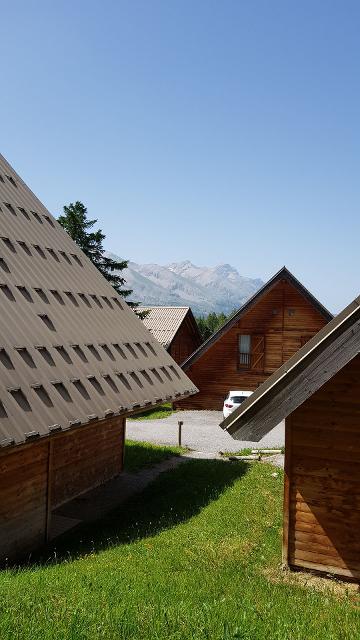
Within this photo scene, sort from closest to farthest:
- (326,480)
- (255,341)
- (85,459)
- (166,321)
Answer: (326,480)
(85,459)
(255,341)
(166,321)

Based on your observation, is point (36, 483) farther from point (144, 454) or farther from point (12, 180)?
point (144, 454)

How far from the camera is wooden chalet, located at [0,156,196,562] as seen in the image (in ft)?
30.8

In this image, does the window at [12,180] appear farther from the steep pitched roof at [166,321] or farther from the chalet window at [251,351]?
the steep pitched roof at [166,321]

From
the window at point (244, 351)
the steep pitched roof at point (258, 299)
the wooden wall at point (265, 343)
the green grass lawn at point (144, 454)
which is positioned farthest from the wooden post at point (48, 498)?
the window at point (244, 351)

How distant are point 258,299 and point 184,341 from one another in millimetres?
15089

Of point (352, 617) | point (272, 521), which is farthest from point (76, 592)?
point (272, 521)

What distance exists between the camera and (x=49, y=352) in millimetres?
10609

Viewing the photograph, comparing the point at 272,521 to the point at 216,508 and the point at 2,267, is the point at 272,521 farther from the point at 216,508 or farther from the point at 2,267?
the point at 2,267

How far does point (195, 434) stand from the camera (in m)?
26.1

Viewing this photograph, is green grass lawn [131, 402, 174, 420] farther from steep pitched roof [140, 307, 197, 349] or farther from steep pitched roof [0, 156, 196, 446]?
steep pitched roof [0, 156, 196, 446]

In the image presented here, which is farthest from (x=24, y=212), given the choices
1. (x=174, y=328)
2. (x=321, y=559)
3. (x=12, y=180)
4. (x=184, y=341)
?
(x=184, y=341)

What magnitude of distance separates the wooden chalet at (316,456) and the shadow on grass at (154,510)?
3.27 meters

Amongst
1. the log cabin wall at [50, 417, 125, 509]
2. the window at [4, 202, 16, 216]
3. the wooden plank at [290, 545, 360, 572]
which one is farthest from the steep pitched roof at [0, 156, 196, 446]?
the wooden plank at [290, 545, 360, 572]

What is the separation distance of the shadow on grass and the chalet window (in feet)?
54.8
